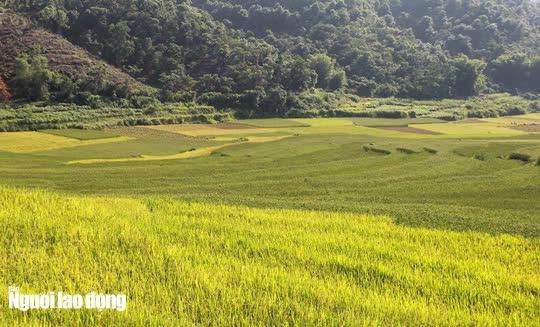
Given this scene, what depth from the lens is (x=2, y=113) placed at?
101 metres

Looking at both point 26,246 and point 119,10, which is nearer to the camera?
point 26,246

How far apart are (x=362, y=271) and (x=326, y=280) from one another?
4.82 ft

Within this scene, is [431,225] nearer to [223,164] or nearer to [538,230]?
[538,230]

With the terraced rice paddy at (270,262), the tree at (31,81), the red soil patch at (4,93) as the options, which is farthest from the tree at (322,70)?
the terraced rice paddy at (270,262)

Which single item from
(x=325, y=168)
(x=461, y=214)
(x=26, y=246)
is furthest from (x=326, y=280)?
(x=325, y=168)

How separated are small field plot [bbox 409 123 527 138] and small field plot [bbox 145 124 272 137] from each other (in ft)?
156

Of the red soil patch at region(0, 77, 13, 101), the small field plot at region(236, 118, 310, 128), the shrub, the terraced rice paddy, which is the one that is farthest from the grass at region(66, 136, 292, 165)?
the red soil patch at region(0, 77, 13, 101)

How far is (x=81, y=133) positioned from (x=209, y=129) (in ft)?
98.9

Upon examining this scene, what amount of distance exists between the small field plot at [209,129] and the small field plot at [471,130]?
156 feet

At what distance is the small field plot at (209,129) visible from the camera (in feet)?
350

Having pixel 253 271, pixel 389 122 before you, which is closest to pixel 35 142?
pixel 253 271

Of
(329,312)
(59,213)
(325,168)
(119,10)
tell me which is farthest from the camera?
(119,10)

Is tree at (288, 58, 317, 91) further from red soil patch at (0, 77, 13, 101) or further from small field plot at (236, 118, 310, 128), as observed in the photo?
red soil patch at (0, 77, 13, 101)

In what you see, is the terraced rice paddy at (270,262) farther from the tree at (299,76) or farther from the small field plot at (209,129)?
the tree at (299,76)
